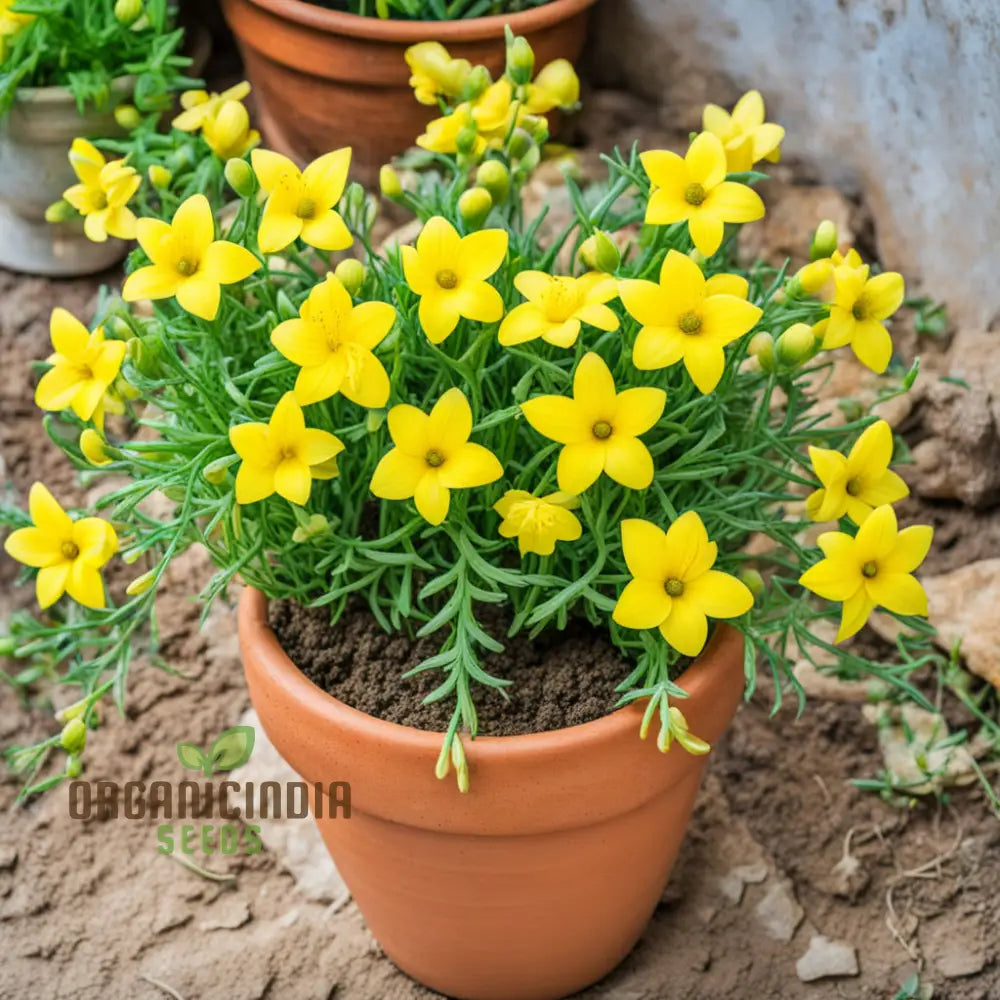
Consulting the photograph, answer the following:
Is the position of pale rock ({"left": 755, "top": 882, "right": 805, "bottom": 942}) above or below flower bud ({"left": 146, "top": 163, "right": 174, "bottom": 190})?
below

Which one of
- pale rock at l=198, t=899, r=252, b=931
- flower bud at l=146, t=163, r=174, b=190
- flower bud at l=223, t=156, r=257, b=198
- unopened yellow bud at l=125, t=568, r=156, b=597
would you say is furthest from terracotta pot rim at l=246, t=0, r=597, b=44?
pale rock at l=198, t=899, r=252, b=931

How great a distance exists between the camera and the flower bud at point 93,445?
1.13m

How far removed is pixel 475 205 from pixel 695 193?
7.0 inches

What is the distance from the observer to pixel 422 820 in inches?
45.6

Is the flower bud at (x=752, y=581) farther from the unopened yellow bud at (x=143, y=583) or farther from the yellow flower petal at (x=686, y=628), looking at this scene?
the unopened yellow bud at (x=143, y=583)

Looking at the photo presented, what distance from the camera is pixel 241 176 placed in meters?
1.13

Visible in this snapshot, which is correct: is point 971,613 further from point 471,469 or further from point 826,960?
point 471,469

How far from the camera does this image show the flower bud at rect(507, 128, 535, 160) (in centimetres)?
126

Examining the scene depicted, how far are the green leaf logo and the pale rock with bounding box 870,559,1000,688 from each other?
0.77m

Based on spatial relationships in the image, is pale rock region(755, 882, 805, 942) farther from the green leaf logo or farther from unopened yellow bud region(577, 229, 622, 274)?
unopened yellow bud region(577, 229, 622, 274)

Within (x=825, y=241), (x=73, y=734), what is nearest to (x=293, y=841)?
(x=73, y=734)

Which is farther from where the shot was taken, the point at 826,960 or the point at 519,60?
the point at 826,960

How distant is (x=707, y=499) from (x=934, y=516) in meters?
0.56

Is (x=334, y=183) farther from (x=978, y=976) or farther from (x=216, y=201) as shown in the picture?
(x=978, y=976)
